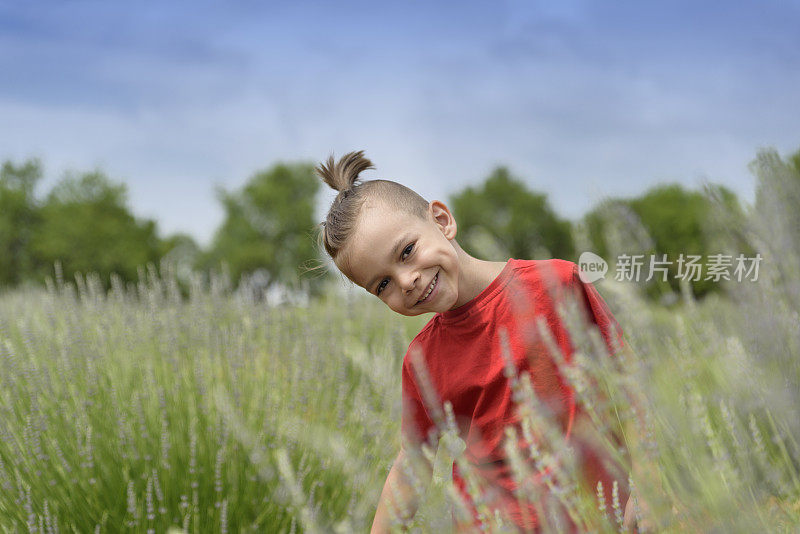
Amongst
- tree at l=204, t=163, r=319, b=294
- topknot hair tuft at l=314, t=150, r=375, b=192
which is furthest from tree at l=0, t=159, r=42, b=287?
topknot hair tuft at l=314, t=150, r=375, b=192

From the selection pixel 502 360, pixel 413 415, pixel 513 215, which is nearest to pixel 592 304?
pixel 502 360

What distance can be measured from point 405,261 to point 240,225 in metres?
25.2

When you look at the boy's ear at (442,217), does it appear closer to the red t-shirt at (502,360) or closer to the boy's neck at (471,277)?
the boy's neck at (471,277)

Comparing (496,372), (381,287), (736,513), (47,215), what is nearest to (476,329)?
(496,372)

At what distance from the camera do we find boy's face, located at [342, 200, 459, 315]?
1.91 meters

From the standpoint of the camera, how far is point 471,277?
204cm

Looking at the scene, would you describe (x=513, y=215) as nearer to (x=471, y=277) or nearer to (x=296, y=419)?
(x=296, y=419)

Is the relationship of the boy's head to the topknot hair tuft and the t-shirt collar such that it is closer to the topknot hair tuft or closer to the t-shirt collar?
the t-shirt collar

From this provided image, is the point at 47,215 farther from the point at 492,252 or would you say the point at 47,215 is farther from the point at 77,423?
the point at 492,252

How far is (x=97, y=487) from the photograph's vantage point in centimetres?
259

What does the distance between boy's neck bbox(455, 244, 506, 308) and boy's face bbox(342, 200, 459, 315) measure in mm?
67

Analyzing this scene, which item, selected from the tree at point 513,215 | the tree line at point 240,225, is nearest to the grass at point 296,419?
the tree line at point 240,225

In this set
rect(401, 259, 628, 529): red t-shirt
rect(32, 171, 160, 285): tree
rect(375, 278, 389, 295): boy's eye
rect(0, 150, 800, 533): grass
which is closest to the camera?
rect(0, 150, 800, 533): grass

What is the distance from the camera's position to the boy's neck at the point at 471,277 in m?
2.04
